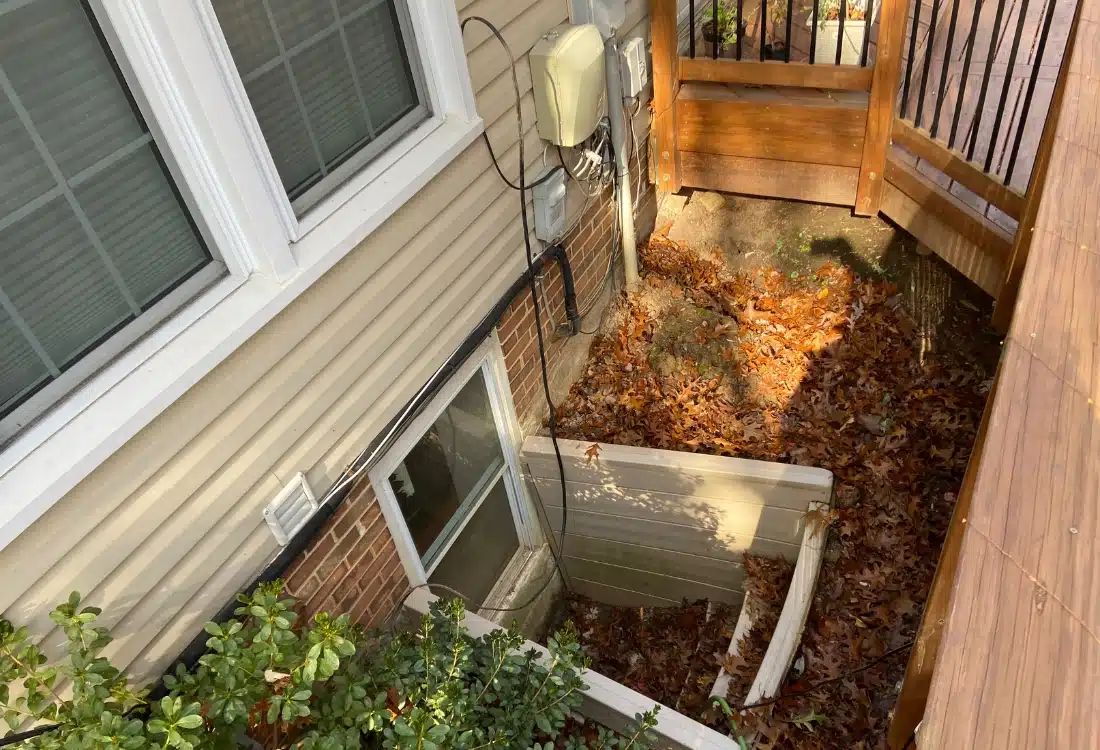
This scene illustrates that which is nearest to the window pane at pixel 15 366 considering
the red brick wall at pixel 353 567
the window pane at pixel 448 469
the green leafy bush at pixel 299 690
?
the green leafy bush at pixel 299 690

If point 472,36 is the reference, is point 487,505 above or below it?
below

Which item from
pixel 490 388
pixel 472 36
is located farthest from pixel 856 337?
pixel 472 36

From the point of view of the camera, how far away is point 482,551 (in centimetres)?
488

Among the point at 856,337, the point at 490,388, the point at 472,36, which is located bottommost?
the point at 856,337

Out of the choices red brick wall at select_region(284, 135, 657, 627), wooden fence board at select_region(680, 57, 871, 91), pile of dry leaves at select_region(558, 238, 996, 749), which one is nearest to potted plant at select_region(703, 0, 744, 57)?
wooden fence board at select_region(680, 57, 871, 91)

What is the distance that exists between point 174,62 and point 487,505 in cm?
321

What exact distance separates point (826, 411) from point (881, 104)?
2.07 metres

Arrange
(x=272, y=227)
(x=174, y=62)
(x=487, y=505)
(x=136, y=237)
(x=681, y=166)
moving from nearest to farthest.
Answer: (x=174, y=62) → (x=136, y=237) → (x=272, y=227) → (x=487, y=505) → (x=681, y=166)

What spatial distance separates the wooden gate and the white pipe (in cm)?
75

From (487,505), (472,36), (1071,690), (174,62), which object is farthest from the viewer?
(487,505)

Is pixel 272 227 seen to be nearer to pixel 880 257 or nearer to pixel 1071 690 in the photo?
pixel 1071 690

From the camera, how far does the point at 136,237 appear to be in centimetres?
243

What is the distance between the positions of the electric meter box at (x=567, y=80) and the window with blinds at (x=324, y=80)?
2.76 ft

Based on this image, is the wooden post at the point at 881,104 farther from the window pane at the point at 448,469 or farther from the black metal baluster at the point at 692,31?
the window pane at the point at 448,469
